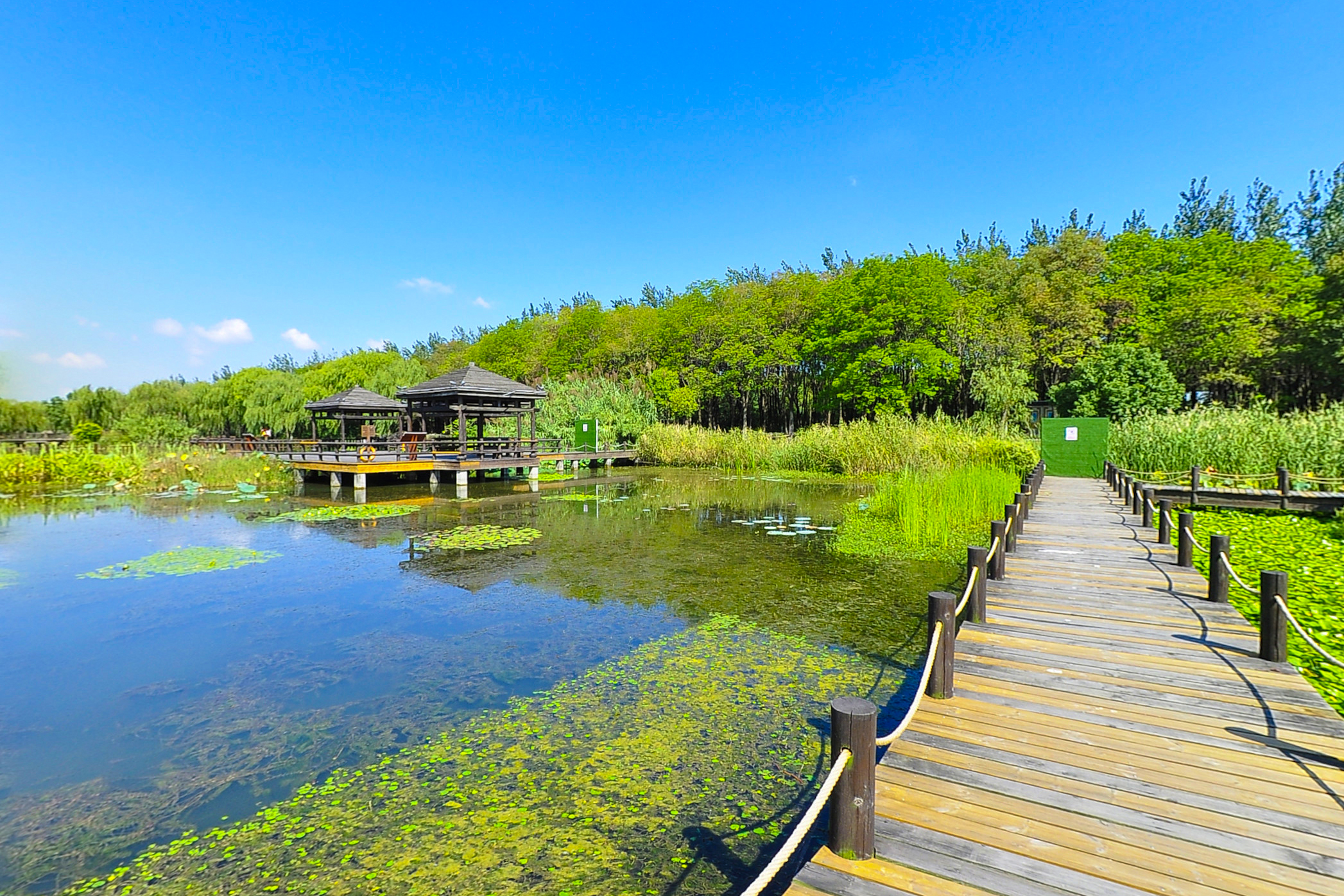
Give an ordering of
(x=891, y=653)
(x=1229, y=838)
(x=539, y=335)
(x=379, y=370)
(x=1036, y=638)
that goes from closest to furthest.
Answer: (x=1229, y=838) → (x=1036, y=638) → (x=891, y=653) → (x=379, y=370) → (x=539, y=335)

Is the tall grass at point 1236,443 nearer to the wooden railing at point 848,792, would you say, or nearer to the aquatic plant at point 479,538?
the aquatic plant at point 479,538

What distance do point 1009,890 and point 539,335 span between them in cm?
4535

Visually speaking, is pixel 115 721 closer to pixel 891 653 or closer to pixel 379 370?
pixel 891 653

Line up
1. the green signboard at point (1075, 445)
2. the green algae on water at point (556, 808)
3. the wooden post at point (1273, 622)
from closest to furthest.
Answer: the green algae on water at point (556, 808) < the wooden post at point (1273, 622) < the green signboard at point (1075, 445)

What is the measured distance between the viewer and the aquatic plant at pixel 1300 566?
4.55m

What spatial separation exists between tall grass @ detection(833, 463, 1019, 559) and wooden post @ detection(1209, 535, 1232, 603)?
3288 mm

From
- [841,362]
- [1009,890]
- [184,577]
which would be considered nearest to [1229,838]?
[1009,890]

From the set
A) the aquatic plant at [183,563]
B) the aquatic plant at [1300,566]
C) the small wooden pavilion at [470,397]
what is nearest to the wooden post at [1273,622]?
the aquatic plant at [1300,566]

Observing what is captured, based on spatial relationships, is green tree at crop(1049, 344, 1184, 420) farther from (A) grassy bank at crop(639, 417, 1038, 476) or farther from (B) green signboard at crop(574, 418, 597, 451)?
(B) green signboard at crop(574, 418, 597, 451)

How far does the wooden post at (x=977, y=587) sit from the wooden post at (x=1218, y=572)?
2.09m

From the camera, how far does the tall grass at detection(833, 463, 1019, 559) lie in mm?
9242

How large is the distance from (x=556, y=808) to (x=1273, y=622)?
4.62 meters

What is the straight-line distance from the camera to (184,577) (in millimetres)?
7816

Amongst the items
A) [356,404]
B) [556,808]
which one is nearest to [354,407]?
[356,404]
